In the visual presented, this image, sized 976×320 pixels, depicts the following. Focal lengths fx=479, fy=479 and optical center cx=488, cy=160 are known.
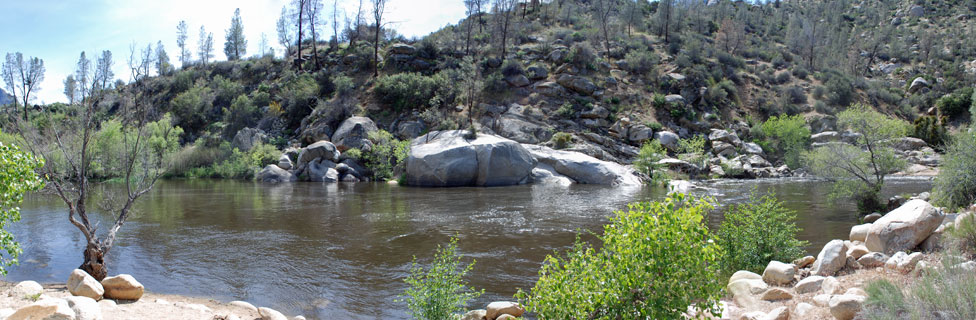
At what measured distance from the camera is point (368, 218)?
17938 millimetres

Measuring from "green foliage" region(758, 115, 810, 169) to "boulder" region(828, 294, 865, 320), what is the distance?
1709 inches

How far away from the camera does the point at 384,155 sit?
3875 centimetres

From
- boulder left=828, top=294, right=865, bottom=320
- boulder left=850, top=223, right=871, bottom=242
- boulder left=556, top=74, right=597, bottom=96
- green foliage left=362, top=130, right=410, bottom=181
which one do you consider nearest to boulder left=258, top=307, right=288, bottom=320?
boulder left=828, top=294, right=865, bottom=320

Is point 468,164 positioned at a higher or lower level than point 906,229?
higher

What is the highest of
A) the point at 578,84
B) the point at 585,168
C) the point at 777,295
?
the point at 578,84

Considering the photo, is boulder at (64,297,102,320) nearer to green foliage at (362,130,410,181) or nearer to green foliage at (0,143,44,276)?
green foliage at (0,143,44,276)

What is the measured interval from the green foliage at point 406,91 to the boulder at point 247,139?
1187cm

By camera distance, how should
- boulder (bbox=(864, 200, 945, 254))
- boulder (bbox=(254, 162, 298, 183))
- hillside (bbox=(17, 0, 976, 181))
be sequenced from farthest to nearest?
1. hillside (bbox=(17, 0, 976, 181))
2. boulder (bbox=(254, 162, 298, 183))
3. boulder (bbox=(864, 200, 945, 254))

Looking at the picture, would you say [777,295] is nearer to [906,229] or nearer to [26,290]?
[906,229]

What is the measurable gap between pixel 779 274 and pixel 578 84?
4301cm

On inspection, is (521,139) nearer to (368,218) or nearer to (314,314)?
(368,218)

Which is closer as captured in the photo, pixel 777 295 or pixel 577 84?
pixel 777 295

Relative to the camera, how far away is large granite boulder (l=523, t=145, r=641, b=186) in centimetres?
3284

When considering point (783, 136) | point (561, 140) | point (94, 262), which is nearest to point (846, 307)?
point (94, 262)
